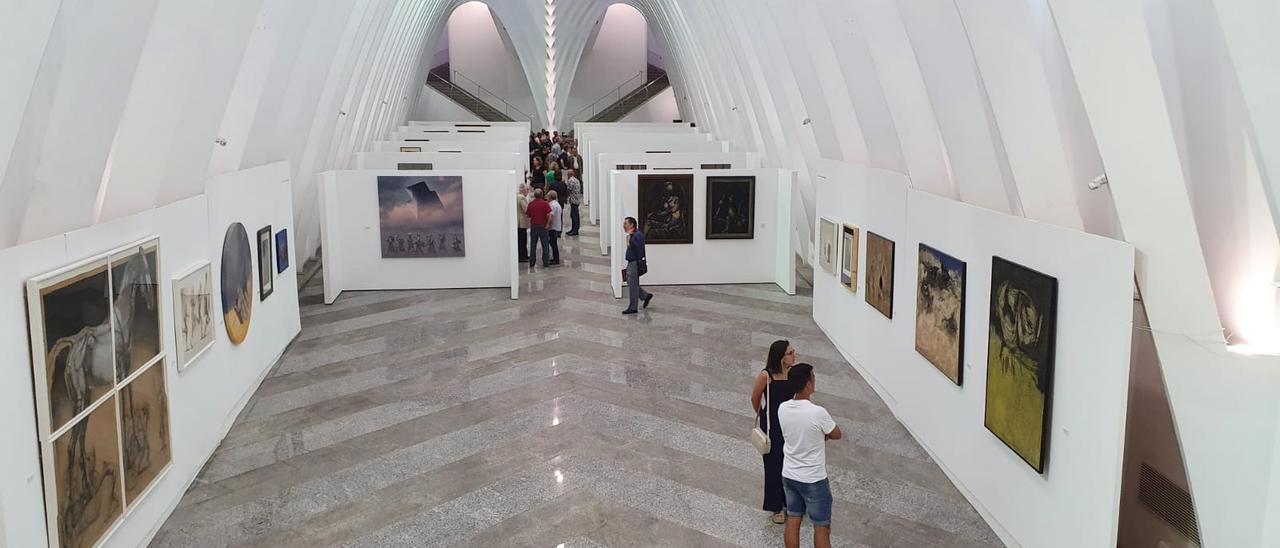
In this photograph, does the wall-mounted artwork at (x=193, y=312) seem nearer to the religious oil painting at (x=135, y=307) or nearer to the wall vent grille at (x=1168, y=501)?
the religious oil painting at (x=135, y=307)

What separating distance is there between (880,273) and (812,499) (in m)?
5.42

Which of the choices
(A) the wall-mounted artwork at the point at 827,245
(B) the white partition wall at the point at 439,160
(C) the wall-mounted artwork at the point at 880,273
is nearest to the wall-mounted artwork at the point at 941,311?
(C) the wall-mounted artwork at the point at 880,273

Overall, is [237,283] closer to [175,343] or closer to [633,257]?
[175,343]

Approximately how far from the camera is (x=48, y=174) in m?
6.42

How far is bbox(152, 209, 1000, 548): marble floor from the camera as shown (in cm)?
771

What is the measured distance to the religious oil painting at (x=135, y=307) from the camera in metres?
7.05

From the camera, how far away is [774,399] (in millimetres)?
7172

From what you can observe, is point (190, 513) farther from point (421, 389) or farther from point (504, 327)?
point (504, 327)

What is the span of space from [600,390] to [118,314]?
5922mm

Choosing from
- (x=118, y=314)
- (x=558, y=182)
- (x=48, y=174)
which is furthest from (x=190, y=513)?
(x=558, y=182)

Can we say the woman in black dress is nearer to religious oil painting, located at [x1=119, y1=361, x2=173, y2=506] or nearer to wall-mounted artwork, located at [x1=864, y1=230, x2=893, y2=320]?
wall-mounted artwork, located at [x1=864, y1=230, x2=893, y2=320]

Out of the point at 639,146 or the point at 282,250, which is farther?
the point at 639,146

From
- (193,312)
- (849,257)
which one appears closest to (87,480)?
(193,312)

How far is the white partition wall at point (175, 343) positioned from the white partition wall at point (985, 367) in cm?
687
